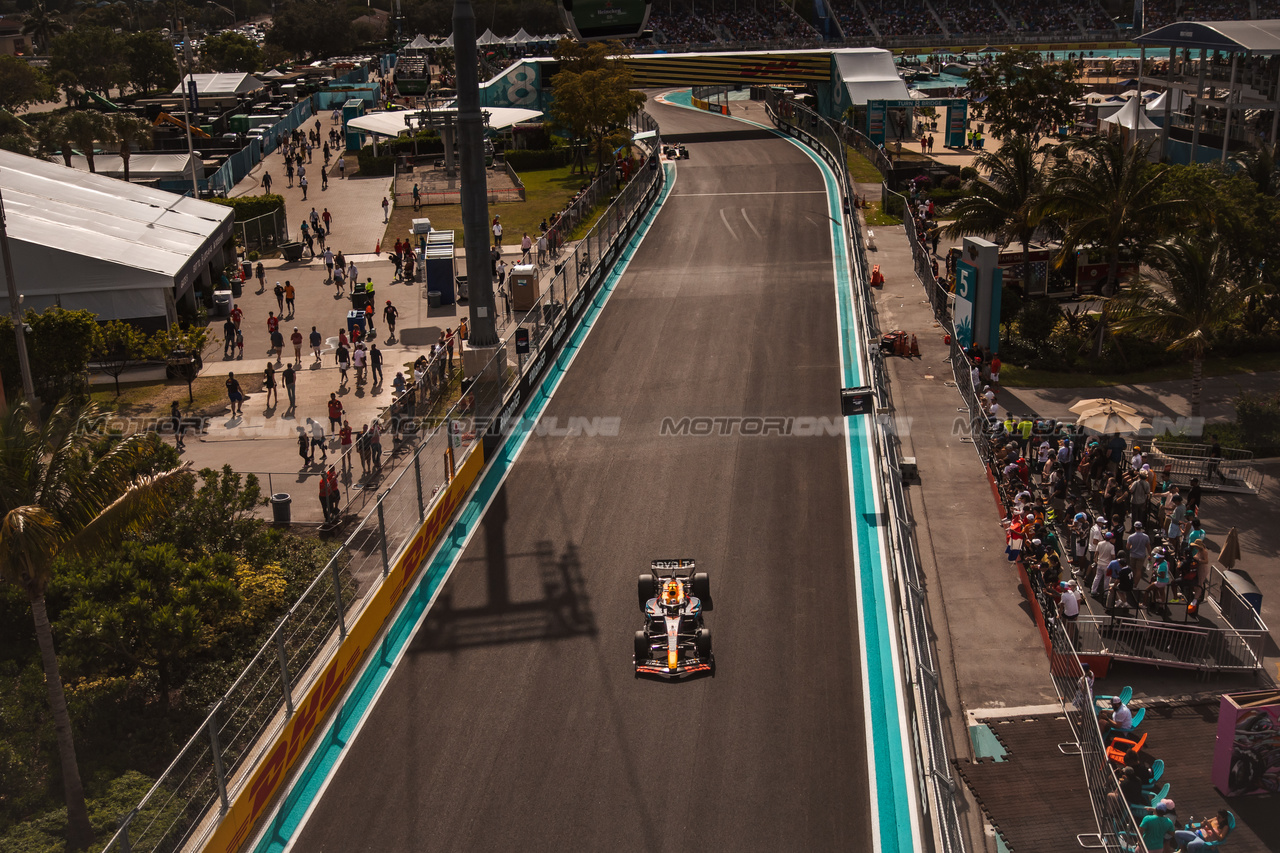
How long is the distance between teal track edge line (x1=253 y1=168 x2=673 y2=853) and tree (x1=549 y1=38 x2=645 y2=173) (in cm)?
3356

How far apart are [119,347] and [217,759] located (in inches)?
1111

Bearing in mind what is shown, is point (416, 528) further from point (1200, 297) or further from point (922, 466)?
point (1200, 297)

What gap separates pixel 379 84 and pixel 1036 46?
249 ft

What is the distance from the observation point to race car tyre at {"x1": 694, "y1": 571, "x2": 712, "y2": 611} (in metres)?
18.2

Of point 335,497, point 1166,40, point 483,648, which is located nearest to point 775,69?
point 1166,40

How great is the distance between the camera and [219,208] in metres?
49.7

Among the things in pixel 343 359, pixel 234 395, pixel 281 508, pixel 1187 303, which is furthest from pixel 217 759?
pixel 1187 303

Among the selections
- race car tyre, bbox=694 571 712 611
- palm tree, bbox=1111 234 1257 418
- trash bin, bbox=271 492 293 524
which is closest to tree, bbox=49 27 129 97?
trash bin, bbox=271 492 293 524

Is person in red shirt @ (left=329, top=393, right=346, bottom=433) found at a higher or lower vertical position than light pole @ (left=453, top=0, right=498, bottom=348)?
Answer: lower

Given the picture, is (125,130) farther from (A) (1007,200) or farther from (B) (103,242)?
(A) (1007,200)

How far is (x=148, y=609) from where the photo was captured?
1853cm

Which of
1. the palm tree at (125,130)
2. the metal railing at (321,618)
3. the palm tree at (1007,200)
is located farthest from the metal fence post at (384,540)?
the palm tree at (125,130)

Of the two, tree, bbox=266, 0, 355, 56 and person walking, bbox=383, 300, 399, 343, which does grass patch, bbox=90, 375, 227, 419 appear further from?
tree, bbox=266, 0, 355, 56

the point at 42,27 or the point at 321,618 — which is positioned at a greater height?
the point at 42,27
